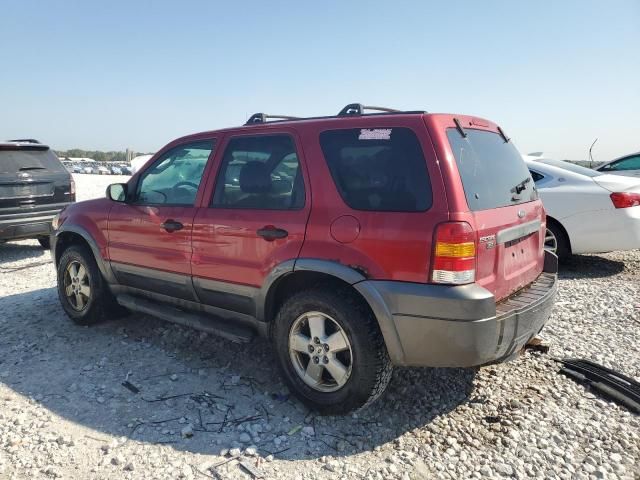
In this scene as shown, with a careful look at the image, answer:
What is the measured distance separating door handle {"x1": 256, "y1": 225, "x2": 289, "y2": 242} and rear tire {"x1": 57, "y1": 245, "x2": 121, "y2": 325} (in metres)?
2.16

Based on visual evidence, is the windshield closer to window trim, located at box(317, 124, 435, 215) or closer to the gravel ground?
the gravel ground

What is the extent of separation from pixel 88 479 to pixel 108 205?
253cm

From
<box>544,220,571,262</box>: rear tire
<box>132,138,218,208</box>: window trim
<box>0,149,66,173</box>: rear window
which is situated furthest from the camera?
<box>0,149,66,173</box>: rear window

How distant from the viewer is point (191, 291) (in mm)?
3723

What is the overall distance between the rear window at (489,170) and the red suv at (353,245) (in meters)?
0.01

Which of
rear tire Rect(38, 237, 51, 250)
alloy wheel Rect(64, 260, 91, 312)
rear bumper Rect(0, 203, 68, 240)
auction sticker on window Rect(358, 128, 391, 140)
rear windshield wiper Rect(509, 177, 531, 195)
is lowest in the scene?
rear tire Rect(38, 237, 51, 250)

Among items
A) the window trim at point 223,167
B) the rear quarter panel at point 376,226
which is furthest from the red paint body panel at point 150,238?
the rear quarter panel at point 376,226

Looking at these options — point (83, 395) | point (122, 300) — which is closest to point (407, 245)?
point (83, 395)

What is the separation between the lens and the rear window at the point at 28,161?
23.2 ft

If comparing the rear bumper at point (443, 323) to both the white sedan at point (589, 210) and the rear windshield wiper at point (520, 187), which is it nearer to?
the rear windshield wiper at point (520, 187)

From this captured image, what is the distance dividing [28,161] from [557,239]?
7.73 m

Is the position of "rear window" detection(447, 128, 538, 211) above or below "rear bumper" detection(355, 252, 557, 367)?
above

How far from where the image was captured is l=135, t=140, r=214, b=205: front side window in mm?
3742

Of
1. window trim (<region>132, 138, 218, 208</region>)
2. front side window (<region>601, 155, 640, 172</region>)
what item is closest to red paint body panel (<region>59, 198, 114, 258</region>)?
window trim (<region>132, 138, 218, 208</region>)
